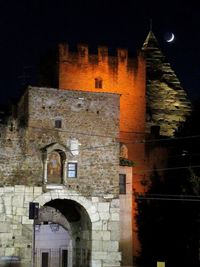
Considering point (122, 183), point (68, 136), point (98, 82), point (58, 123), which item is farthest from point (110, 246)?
point (98, 82)

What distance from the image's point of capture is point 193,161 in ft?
144

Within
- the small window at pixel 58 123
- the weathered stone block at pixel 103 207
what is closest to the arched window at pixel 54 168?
the small window at pixel 58 123

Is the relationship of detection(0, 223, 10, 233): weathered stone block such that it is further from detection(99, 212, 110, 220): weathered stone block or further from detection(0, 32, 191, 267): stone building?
detection(99, 212, 110, 220): weathered stone block

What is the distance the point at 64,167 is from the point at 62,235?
44.1ft

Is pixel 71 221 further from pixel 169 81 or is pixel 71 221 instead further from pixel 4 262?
pixel 169 81

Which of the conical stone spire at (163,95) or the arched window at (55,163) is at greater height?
the conical stone spire at (163,95)

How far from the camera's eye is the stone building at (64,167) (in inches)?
1612

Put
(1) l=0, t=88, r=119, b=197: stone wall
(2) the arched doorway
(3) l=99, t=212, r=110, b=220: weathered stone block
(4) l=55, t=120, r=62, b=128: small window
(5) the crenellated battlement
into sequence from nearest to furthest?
(1) l=0, t=88, r=119, b=197: stone wall < (3) l=99, t=212, r=110, b=220: weathered stone block < (4) l=55, t=120, r=62, b=128: small window < (2) the arched doorway < (5) the crenellated battlement

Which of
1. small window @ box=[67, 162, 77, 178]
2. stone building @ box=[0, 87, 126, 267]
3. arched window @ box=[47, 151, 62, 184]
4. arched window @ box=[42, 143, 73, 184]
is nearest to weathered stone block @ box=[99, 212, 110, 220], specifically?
stone building @ box=[0, 87, 126, 267]

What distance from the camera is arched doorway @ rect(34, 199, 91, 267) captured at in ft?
144

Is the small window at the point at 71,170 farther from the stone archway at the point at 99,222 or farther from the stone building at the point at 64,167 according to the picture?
the stone archway at the point at 99,222

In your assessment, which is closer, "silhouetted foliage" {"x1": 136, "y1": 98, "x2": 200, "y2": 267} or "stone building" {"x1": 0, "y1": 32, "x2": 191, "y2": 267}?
"stone building" {"x1": 0, "y1": 32, "x2": 191, "y2": 267}

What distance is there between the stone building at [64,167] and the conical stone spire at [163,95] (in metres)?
16.0

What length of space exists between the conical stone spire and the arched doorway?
40.6 ft
